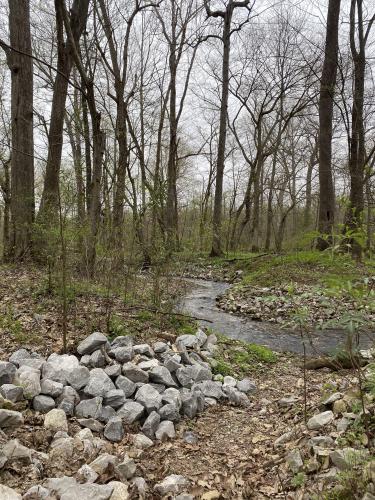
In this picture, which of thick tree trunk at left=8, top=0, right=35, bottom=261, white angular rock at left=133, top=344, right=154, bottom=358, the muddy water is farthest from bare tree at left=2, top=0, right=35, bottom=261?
white angular rock at left=133, top=344, right=154, bottom=358

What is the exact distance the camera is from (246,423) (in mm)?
3264

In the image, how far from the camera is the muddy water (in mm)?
5574

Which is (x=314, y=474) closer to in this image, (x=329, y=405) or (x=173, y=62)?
(x=329, y=405)

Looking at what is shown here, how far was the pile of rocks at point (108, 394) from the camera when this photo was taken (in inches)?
95.7

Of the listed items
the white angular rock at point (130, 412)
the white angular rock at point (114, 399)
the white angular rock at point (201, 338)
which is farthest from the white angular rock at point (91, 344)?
the white angular rock at point (201, 338)

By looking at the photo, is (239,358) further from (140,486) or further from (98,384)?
(140,486)

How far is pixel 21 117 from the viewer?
7.48 meters

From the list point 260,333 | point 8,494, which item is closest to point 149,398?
point 8,494

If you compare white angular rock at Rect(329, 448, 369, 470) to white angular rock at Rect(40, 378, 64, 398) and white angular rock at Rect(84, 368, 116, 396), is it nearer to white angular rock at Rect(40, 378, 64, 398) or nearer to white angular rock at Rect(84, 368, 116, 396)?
white angular rock at Rect(84, 368, 116, 396)

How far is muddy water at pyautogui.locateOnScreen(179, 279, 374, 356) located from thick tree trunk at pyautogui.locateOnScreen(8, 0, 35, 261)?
3297mm

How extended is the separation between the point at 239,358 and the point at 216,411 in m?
1.25

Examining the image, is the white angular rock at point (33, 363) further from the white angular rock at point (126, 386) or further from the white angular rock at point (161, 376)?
the white angular rock at point (161, 376)

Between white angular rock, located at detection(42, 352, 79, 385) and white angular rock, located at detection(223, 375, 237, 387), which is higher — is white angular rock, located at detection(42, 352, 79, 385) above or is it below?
above

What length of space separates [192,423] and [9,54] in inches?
316
